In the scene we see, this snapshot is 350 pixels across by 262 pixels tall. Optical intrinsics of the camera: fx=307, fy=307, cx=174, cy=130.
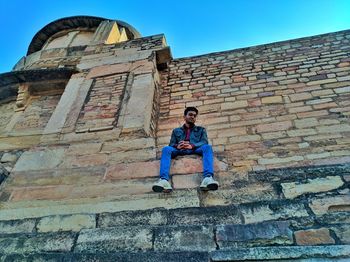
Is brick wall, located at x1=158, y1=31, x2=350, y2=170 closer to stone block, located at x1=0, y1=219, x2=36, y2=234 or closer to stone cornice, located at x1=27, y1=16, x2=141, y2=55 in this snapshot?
stone block, located at x1=0, y1=219, x2=36, y2=234

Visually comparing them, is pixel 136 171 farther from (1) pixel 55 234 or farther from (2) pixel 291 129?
(2) pixel 291 129

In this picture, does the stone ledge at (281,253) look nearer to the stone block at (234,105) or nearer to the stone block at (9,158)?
the stone block at (234,105)

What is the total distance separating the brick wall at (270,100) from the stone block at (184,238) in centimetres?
164

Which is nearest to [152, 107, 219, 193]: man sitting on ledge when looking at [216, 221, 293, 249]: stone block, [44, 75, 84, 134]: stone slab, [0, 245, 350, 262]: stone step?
[216, 221, 293, 249]: stone block

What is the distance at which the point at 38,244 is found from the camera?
7.62 ft

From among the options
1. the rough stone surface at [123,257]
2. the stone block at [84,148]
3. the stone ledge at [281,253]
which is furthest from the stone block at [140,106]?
the stone ledge at [281,253]

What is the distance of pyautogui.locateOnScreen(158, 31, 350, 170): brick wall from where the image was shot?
3758 mm

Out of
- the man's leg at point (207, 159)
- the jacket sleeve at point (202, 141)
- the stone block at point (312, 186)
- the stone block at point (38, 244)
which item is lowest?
the stone block at point (38, 244)

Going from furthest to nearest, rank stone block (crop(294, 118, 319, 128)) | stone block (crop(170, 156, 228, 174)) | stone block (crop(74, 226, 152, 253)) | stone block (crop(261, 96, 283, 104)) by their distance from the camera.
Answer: stone block (crop(261, 96, 283, 104)) → stone block (crop(294, 118, 319, 128)) → stone block (crop(170, 156, 228, 174)) → stone block (crop(74, 226, 152, 253))

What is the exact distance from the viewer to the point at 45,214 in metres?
2.68

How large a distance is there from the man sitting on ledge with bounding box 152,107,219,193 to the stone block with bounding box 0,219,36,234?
1066mm

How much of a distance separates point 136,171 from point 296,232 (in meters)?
1.58

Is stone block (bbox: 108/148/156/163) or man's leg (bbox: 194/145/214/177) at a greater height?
stone block (bbox: 108/148/156/163)

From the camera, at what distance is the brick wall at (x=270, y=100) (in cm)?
376
